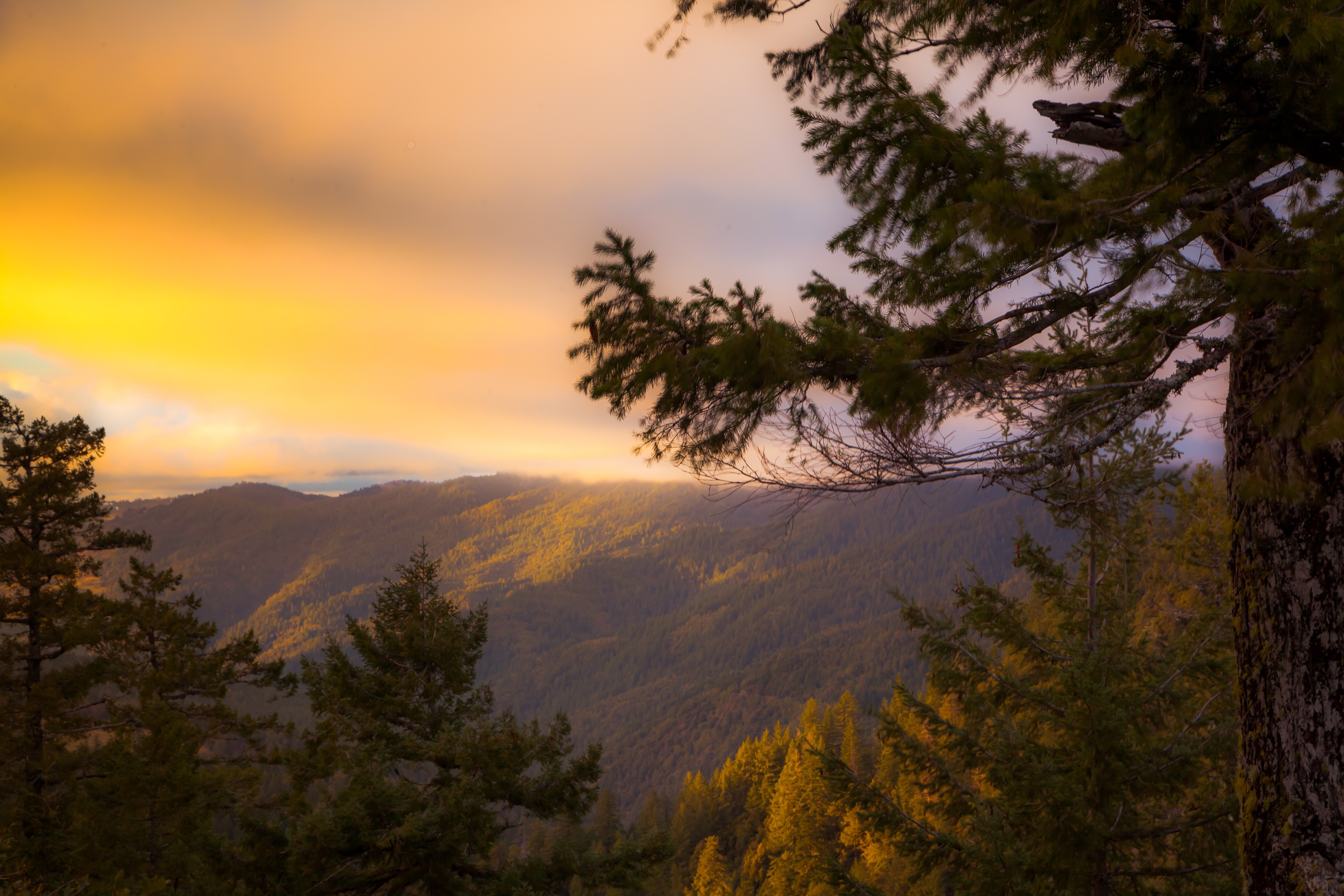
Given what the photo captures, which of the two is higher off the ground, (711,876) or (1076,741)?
(1076,741)

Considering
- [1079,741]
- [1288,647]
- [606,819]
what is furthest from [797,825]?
[1288,647]

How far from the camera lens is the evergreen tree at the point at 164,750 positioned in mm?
10852

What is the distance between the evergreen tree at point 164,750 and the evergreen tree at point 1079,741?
30.0ft

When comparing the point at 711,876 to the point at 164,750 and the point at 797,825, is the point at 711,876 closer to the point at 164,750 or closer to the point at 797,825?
the point at 797,825

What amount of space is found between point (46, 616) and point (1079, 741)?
1732 centimetres

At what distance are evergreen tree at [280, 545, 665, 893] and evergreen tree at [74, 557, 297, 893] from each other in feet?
5.03

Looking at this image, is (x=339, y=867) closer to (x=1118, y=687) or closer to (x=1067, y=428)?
(x=1067, y=428)

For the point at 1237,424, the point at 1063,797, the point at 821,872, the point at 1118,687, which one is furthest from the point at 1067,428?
the point at 821,872

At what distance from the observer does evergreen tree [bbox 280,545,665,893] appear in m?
7.88

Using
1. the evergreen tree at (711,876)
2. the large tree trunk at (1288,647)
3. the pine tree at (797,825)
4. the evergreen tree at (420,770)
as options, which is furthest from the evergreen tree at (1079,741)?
the evergreen tree at (711,876)

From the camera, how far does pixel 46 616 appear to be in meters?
11.7

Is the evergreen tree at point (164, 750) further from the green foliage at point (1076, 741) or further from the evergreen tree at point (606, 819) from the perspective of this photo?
the evergreen tree at point (606, 819)

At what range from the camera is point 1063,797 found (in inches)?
268

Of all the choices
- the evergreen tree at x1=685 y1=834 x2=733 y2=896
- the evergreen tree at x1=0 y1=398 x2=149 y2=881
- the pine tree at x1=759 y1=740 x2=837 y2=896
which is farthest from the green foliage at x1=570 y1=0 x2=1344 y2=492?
the evergreen tree at x1=685 y1=834 x2=733 y2=896
